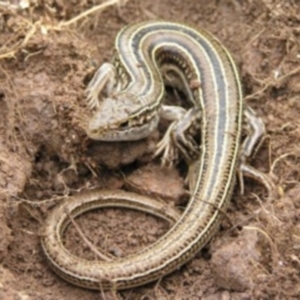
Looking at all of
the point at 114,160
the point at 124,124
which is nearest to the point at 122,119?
the point at 124,124

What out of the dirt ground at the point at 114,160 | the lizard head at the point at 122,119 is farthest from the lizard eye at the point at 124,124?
the dirt ground at the point at 114,160

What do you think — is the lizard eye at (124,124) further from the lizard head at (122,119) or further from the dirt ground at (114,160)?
the dirt ground at (114,160)

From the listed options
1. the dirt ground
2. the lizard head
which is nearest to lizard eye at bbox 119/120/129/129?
the lizard head

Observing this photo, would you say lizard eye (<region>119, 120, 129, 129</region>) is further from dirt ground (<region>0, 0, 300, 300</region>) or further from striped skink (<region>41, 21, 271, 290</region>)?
dirt ground (<region>0, 0, 300, 300</region>)

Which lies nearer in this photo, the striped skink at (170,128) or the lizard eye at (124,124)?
the striped skink at (170,128)

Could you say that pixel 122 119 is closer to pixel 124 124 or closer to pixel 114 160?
pixel 124 124

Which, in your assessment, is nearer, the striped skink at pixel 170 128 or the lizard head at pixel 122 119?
the striped skink at pixel 170 128
